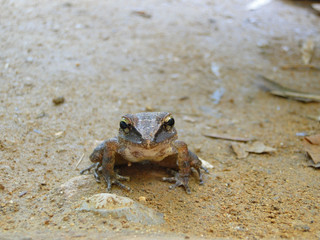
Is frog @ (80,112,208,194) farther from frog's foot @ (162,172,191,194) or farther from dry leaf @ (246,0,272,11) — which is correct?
dry leaf @ (246,0,272,11)

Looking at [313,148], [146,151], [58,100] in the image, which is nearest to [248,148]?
[313,148]

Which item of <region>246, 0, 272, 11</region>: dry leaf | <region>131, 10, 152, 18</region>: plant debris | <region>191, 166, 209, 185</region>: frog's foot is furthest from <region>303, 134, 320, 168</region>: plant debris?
<region>246, 0, 272, 11</region>: dry leaf

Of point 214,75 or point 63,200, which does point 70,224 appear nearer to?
point 63,200

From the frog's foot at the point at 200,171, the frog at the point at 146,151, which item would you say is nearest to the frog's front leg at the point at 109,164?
the frog at the point at 146,151

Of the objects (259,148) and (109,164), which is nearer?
(109,164)

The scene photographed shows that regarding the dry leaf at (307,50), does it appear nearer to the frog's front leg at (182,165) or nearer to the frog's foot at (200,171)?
the frog's foot at (200,171)

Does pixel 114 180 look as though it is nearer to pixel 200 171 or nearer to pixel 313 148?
pixel 200 171
